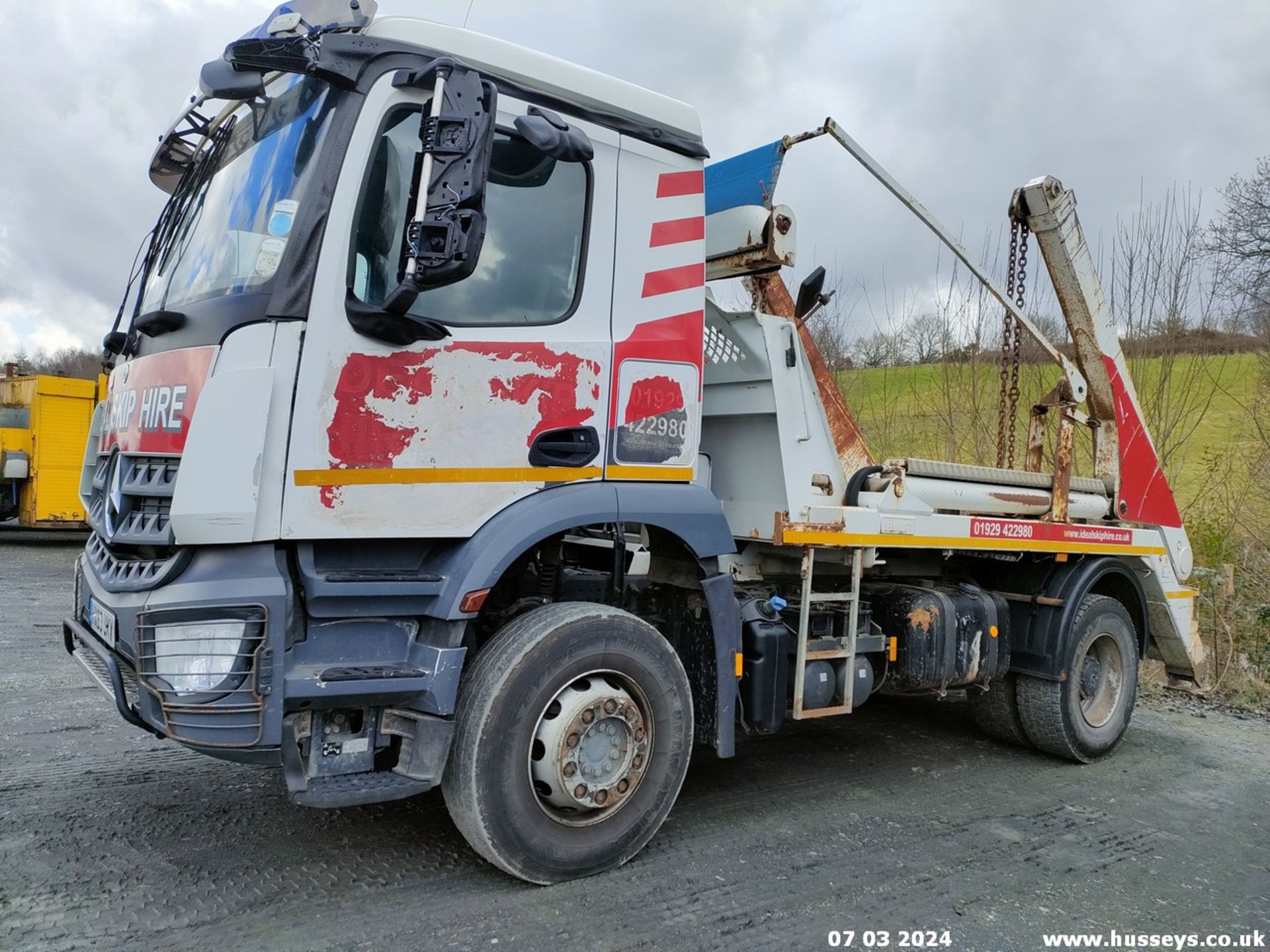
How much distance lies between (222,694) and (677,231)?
242cm

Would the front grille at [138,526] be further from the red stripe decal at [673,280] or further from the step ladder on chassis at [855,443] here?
the step ladder on chassis at [855,443]

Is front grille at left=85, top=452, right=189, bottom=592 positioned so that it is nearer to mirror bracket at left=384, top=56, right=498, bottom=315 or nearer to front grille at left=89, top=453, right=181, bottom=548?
front grille at left=89, top=453, right=181, bottom=548

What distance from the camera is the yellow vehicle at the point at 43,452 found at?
14148 mm

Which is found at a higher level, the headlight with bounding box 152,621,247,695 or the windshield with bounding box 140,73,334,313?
the windshield with bounding box 140,73,334,313

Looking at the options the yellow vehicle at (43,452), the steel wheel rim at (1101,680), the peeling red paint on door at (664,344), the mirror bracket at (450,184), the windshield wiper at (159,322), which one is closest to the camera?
the mirror bracket at (450,184)

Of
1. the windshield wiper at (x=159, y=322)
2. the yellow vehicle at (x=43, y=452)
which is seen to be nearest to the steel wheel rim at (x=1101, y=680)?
the windshield wiper at (x=159, y=322)

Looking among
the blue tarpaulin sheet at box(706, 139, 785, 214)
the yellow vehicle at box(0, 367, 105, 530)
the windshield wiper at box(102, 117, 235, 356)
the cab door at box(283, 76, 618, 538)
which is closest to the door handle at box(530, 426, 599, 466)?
the cab door at box(283, 76, 618, 538)

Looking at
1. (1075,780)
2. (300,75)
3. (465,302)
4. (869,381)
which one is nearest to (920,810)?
(1075,780)

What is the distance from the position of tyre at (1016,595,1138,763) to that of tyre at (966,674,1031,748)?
2.2 inches

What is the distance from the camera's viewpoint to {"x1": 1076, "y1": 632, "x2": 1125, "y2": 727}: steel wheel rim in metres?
5.70

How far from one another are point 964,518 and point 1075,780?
5.41 ft

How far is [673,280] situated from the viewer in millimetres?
3865

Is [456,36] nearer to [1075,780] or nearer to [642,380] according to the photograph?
[642,380]

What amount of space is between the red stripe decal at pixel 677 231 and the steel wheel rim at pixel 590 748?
5.65 feet
